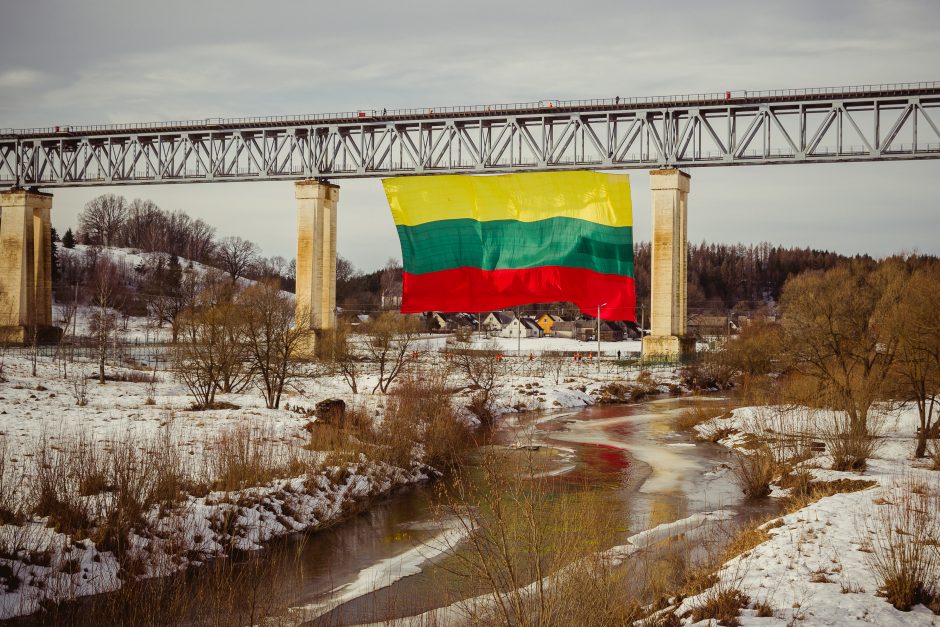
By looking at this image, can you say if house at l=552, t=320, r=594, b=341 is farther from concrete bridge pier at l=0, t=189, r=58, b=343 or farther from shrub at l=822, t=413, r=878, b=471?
shrub at l=822, t=413, r=878, b=471

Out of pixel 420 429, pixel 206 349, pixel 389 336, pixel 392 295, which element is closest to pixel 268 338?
pixel 206 349

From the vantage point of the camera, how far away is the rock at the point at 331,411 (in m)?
25.0

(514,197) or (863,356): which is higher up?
(514,197)

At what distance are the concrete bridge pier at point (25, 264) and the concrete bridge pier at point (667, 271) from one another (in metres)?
41.9

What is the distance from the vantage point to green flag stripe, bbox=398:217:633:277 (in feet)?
151

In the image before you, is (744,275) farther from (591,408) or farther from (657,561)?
(657,561)

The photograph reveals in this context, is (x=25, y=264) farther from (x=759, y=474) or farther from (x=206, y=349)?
(x=759, y=474)

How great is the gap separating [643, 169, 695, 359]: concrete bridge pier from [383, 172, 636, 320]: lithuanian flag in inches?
118

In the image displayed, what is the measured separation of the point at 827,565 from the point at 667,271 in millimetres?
37164

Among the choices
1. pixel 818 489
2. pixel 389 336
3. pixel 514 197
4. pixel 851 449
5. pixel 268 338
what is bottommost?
pixel 818 489

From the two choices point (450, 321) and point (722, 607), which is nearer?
point (722, 607)

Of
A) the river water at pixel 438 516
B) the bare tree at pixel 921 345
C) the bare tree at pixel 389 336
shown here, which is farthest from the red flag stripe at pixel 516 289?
the bare tree at pixel 921 345

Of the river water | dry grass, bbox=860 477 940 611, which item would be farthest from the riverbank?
dry grass, bbox=860 477 940 611

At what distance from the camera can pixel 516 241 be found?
47250mm
